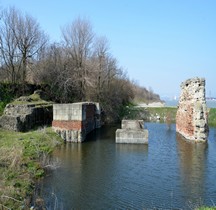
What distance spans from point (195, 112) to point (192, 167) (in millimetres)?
8995

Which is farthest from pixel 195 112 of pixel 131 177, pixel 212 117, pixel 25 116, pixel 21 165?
pixel 212 117

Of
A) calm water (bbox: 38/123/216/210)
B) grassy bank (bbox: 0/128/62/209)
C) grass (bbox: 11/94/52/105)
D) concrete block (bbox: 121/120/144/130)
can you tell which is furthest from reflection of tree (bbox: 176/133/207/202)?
grass (bbox: 11/94/52/105)

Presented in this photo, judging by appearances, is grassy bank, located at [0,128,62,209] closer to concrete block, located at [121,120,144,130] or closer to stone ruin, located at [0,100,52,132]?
stone ruin, located at [0,100,52,132]

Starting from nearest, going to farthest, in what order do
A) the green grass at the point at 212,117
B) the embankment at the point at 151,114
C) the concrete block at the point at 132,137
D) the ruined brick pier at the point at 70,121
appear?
the concrete block at the point at 132,137
the ruined brick pier at the point at 70,121
the green grass at the point at 212,117
the embankment at the point at 151,114

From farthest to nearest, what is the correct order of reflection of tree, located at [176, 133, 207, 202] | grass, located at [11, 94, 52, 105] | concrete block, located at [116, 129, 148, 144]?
grass, located at [11, 94, 52, 105]
concrete block, located at [116, 129, 148, 144]
reflection of tree, located at [176, 133, 207, 202]

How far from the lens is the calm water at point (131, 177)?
10.8 meters

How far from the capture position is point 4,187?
10.3 meters

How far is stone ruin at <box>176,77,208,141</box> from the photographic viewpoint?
23.8m

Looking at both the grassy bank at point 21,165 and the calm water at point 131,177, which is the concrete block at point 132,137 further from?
the grassy bank at point 21,165

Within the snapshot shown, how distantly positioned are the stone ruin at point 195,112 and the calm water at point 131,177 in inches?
102

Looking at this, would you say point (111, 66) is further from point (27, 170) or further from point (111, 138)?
point (27, 170)

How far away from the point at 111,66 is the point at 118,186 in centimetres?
3090

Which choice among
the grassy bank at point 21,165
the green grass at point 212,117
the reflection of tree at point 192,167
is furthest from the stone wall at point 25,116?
the green grass at point 212,117

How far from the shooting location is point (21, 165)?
44.1 ft
